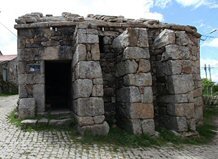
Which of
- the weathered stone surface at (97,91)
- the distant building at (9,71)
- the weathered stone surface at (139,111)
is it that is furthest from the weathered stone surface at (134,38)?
the distant building at (9,71)

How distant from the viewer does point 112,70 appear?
8211mm

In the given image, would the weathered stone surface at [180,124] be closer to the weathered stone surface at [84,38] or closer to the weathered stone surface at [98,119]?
the weathered stone surface at [98,119]

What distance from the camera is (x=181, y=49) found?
759cm

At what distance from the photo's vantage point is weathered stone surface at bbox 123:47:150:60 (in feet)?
23.1

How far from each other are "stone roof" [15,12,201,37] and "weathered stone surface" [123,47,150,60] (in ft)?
4.46

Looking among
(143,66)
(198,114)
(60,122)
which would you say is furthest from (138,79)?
(198,114)

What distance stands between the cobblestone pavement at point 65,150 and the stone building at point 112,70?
2.12ft

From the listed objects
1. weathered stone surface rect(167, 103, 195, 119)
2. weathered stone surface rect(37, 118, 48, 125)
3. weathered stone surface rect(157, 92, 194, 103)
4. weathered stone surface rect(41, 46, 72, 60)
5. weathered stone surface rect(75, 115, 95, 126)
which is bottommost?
weathered stone surface rect(37, 118, 48, 125)

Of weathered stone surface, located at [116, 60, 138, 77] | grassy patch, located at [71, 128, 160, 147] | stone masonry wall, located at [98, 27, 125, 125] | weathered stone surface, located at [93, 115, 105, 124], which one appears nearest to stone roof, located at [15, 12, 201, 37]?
stone masonry wall, located at [98, 27, 125, 125]

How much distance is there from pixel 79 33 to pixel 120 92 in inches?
75.4

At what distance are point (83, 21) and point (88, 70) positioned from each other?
7.70 ft

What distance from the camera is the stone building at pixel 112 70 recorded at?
22.2 feet

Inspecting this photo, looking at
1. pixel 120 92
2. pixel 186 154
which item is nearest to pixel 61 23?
pixel 120 92

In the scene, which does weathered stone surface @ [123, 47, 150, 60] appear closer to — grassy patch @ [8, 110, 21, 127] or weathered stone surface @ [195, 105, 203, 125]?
weathered stone surface @ [195, 105, 203, 125]
